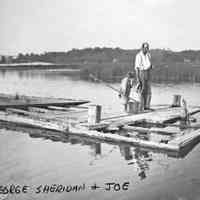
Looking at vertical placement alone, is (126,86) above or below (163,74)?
above

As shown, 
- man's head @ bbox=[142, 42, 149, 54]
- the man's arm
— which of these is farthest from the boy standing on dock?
man's head @ bbox=[142, 42, 149, 54]

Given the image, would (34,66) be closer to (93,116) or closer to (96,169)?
(93,116)

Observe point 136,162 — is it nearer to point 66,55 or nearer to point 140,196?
point 140,196

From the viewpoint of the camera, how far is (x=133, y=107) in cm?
1291

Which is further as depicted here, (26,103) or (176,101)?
(176,101)

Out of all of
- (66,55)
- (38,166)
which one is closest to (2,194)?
(38,166)

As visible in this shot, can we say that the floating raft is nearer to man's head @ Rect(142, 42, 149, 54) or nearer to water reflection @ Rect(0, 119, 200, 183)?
water reflection @ Rect(0, 119, 200, 183)

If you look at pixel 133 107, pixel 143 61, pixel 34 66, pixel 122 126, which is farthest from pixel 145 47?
pixel 34 66

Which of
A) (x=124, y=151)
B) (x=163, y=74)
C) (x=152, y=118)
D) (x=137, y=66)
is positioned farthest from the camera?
(x=163, y=74)

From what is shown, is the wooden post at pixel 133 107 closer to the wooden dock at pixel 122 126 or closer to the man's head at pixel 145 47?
the wooden dock at pixel 122 126

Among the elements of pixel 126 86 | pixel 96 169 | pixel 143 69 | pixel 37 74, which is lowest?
pixel 37 74

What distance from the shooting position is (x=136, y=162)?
820cm

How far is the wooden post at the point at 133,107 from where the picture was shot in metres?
12.8

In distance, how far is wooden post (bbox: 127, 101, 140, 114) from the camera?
12809 mm
